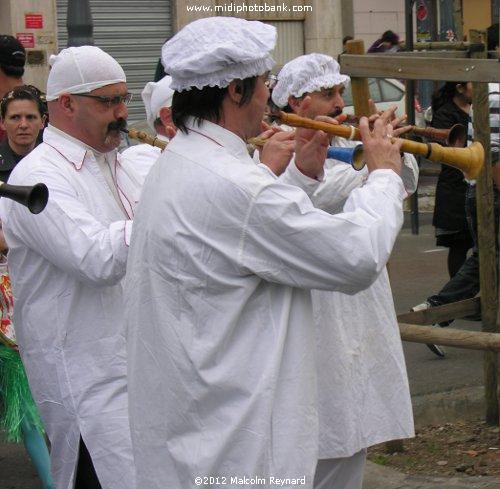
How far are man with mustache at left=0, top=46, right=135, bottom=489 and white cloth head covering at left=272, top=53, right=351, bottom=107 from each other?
882 mm

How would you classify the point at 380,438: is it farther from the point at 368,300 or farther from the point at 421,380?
the point at 421,380

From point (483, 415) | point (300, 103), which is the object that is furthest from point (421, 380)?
point (300, 103)

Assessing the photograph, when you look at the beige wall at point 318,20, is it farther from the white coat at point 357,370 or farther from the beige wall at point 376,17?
the white coat at point 357,370

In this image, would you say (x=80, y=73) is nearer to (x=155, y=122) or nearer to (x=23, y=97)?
(x=155, y=122)

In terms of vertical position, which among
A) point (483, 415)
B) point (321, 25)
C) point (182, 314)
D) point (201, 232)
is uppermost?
point (321, 25)

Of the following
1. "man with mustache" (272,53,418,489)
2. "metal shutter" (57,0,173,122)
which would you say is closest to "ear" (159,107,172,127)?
"man with mustache" (272,53,418,489)

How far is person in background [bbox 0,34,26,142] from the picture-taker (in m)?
6.05

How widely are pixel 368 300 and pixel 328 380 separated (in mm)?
376

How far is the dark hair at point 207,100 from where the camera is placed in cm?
281

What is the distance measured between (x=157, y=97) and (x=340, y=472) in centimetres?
206

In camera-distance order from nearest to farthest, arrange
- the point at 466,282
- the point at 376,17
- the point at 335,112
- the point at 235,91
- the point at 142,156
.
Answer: the point at 235,91
the point at 335,112
the point at 142,156
the point at 466,282
the point at 376,17

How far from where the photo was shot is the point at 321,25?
66.2ft

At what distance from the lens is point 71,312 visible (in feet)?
11.9

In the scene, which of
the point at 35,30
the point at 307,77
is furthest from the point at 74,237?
the point at 35,30
